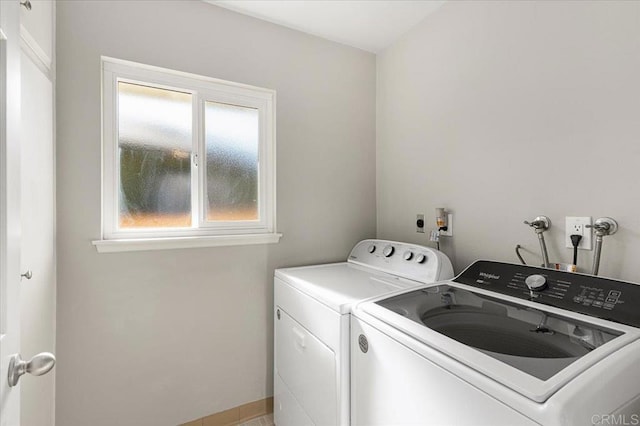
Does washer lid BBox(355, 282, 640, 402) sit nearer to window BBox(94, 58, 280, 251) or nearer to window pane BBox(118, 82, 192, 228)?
window BBox(94, 58, 280, 251)

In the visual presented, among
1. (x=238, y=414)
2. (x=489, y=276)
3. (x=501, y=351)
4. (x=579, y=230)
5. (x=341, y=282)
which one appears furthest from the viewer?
(x=238, y=414)

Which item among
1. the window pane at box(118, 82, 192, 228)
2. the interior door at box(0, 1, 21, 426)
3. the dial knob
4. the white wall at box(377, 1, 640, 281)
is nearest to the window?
the window pane at box(118, 82, 192, 228)

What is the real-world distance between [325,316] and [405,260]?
0.62 meters

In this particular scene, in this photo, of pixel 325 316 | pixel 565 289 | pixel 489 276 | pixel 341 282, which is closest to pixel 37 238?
pixel 325 316

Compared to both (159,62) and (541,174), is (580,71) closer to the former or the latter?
(541,174)

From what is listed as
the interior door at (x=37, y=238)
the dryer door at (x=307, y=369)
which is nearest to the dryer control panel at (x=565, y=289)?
the dryer door at (x=307, y=369)

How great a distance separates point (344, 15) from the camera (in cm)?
177

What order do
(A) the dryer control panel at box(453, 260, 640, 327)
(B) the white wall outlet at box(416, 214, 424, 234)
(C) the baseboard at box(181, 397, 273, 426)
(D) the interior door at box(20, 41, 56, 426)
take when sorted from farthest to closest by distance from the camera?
1. (B) the white wall outlet at box(416, 214, 424, 234)
2. (C) the baseboard at box(181, 397, 273, 426)
3. (D) the interior door at box(20, 41, 56, 426)
4. (A) the dryer control panel at box(453, 260, 640, 327)

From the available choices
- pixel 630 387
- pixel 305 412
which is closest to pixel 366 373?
pixel 305 412

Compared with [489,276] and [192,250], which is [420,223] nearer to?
[489,276]

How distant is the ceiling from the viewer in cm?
168

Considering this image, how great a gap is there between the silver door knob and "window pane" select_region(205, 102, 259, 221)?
1130 millimetres

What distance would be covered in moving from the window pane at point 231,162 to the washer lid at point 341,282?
1.60 feet

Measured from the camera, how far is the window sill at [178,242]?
1.42 m
